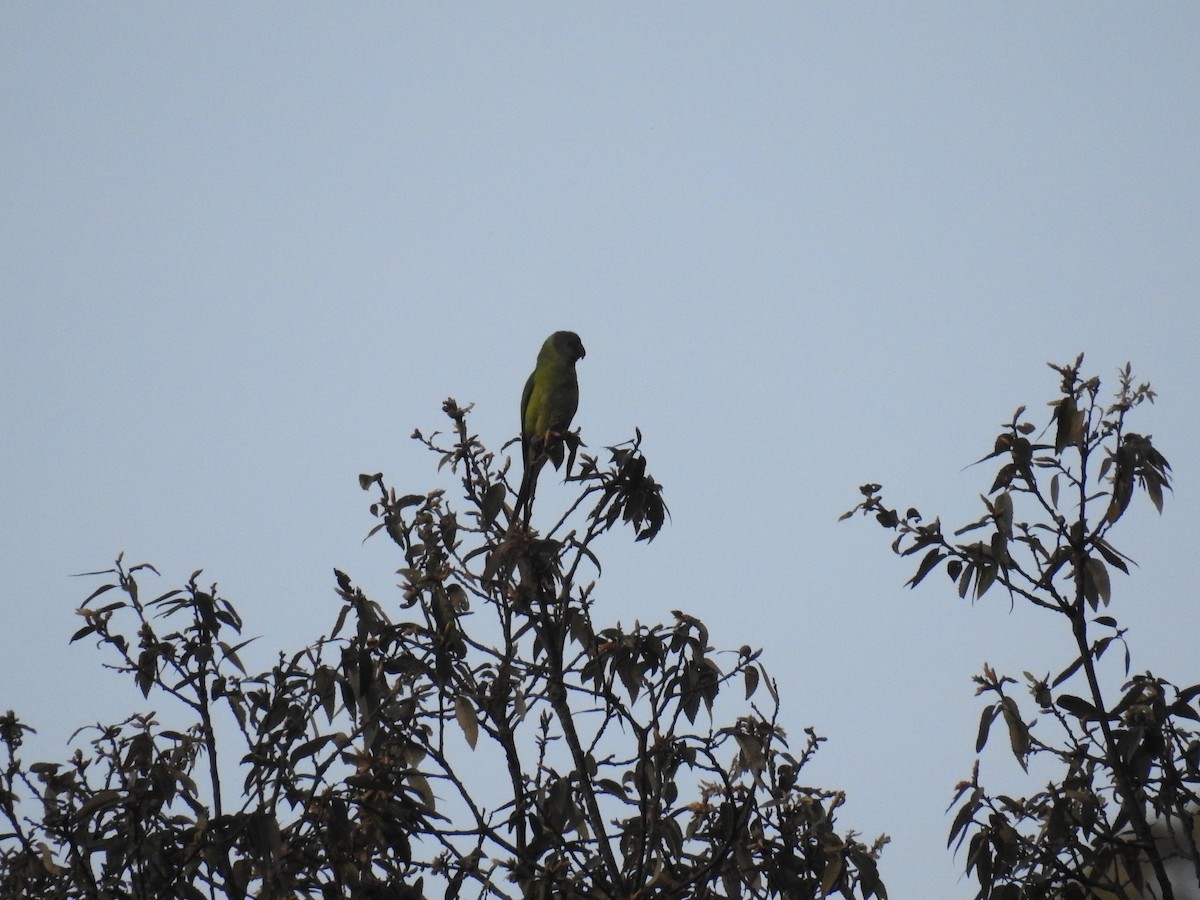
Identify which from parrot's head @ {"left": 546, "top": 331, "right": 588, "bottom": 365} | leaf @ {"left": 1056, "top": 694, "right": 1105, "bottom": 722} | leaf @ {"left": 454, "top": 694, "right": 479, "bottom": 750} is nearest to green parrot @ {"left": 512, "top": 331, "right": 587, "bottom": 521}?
parrot's head @ {"left": 546, "top": 331, "right": 588, "bottom": 365}

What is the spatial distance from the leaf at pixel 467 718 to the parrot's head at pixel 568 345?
220 inches

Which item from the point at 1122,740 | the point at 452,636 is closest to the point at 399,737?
the point at 452,636

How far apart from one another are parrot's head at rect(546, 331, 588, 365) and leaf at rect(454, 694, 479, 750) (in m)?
5.58

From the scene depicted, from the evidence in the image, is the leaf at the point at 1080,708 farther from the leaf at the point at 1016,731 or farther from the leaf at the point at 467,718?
the leaf at the point at 467,718

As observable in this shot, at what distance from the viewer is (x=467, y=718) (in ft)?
11.3

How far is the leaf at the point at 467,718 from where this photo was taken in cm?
341

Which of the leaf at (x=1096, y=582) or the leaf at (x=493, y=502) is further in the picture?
the leaf at (x=493, y=502)

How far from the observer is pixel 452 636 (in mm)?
3652

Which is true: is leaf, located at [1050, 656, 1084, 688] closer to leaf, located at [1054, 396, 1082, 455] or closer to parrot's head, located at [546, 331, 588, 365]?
leaf, located at [1054, 396, 1082, 455]

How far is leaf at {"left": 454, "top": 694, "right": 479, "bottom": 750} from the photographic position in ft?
11.2

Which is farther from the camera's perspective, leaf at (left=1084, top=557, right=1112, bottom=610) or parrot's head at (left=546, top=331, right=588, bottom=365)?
parrot's head at (left=546, top=331, right=588, bottom=365)

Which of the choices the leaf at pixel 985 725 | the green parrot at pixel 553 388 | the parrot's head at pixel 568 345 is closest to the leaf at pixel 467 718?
the leaf at pixel 985 725

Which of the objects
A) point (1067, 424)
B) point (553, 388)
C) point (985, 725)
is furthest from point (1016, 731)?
point (553, 388)

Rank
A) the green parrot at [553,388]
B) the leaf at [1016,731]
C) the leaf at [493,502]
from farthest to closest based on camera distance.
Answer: the green parrot at [553,388] → the leaf at [493,502] → the leaf at [1016,731]
